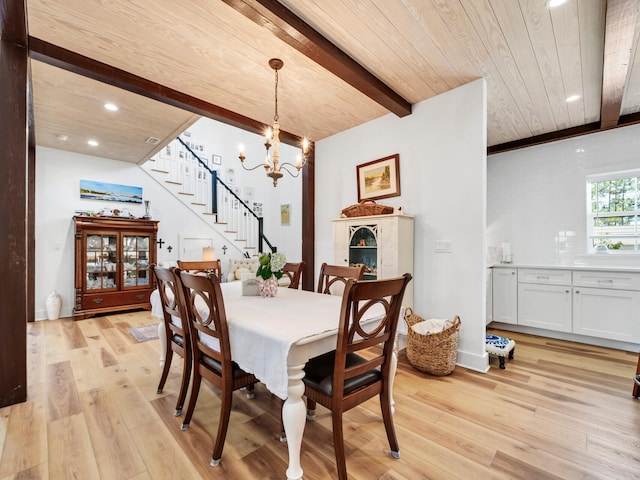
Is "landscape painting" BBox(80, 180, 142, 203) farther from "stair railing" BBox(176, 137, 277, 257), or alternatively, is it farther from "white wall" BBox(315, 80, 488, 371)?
"white wall" BBox(315, 80, 488, 371)

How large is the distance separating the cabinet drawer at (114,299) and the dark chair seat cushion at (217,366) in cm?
379

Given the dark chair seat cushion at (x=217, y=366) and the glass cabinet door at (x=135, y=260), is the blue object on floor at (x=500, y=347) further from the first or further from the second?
the glass cabinet door at (x=135, y=260)

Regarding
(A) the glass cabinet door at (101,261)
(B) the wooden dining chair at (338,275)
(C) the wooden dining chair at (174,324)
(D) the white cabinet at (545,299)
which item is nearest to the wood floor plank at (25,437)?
(C) the wooden dining chair at (174,324)

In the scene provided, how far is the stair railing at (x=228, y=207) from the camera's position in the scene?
5965 mm

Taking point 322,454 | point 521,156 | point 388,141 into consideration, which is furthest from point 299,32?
point 521,156

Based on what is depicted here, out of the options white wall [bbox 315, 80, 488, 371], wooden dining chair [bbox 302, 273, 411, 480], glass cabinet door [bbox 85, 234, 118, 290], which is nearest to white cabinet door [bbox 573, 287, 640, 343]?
white wall [bbox 315, 80, 488, 371]

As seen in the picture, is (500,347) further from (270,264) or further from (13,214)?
(13,214)

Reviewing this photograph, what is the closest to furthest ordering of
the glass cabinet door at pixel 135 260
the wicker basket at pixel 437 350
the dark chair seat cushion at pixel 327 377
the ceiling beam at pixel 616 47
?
the dark chair seat cushion at pixel 327 377, the ceiling beam at pixel 616 47, the wicker basket at pixel 437 350, the glass cabinet door at pixel 135 260

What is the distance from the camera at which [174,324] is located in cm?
198

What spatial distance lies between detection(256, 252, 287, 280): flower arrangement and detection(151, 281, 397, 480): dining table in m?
0.38

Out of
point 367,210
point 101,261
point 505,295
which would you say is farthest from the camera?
point 101,261

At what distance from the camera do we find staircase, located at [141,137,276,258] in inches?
215

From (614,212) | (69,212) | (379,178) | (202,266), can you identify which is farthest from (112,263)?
(614,212)

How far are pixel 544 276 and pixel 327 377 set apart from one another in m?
3.31
